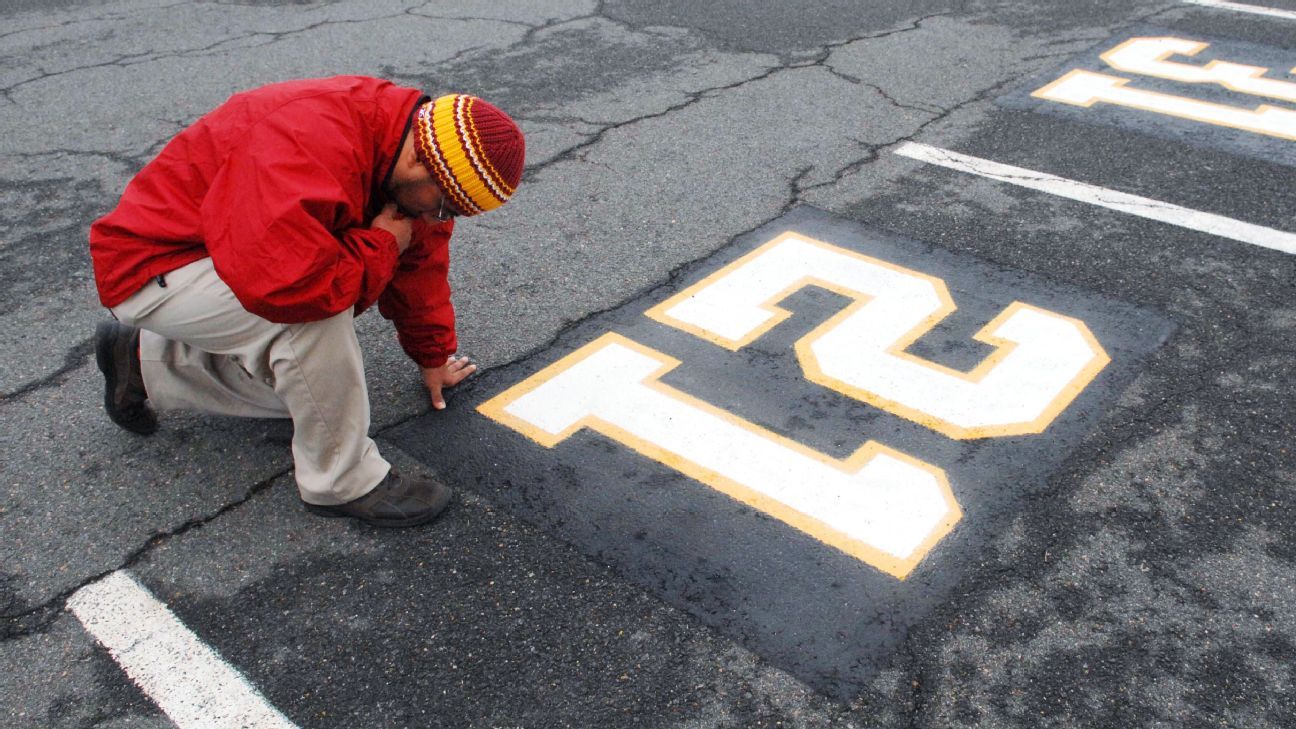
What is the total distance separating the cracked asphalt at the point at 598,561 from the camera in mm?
2242

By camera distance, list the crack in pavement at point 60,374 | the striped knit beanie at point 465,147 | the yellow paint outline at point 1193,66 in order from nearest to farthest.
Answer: the striped knit beanie at point 465,147, the crack in pavement at point 60,374, the yellow paint outline at point 1193,66

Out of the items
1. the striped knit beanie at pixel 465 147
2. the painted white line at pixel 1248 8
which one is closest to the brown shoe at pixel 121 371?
the striped knit beanie at pixel 465 147

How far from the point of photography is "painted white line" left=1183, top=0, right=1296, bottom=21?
7.09 meters

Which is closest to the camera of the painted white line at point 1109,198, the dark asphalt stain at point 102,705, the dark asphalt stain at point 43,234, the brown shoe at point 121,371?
the dark asphalt stain at point 102,705

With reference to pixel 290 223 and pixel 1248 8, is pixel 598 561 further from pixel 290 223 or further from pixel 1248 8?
pixel 1248 8

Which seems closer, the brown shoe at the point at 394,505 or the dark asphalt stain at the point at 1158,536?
the dark asphalt stain at the point at 1158,536

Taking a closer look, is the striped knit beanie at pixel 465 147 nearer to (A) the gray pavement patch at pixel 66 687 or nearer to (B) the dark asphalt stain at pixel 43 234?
(A) the gray pavement patch at pixel 66 687

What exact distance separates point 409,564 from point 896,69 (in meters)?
4.80

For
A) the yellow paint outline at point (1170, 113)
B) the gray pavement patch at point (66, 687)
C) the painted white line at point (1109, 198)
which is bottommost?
the gray pavement patch at point (66, 687)

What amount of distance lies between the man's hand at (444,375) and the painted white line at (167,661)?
1005 millimetres

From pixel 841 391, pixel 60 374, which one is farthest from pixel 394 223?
pixel 60 374

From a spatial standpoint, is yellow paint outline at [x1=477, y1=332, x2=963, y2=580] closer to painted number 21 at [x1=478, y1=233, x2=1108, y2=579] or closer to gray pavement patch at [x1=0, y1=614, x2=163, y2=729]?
painted number 21 at [x1=478, y1=233, x2=1108, y2=579]

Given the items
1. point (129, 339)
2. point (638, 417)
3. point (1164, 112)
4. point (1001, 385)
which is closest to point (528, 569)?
point (638, 417)

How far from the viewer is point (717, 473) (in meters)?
2.89
